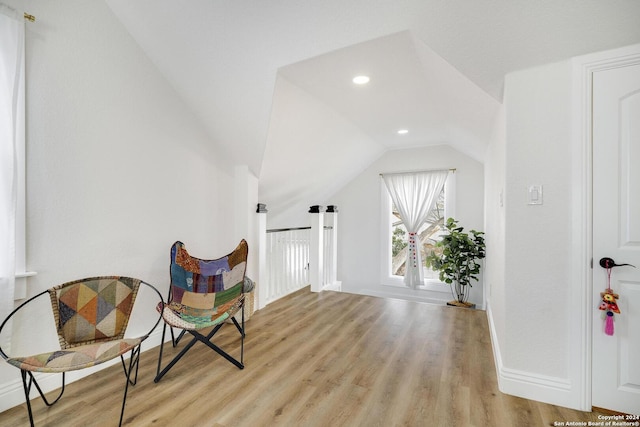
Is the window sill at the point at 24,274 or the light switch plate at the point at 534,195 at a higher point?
the light switch plate at the point at 534,195

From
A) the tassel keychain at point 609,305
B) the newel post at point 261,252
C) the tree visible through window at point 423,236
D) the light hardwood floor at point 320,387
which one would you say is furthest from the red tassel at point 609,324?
the tree visible through window at point 423,236

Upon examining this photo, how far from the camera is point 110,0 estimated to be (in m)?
2.24

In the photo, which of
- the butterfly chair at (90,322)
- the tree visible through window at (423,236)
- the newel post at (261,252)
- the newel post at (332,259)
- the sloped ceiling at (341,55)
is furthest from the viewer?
the tree visible through window at (423,236)

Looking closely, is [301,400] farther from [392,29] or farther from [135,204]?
[392,29]

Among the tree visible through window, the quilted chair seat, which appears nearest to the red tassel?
the quilted chair seat

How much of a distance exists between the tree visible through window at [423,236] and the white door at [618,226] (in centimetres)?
304

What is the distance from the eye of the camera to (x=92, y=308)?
183cm

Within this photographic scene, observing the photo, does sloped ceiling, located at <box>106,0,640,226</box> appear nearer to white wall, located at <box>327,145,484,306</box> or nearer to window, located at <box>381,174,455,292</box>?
white wall, located at <box>327,145,484,306</box>

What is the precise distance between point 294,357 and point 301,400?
0.58 meters

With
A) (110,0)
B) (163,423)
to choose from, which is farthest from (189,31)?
(163,423)

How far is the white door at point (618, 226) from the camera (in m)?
1.70

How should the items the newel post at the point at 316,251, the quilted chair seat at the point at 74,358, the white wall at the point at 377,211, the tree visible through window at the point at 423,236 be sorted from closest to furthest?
the quilted chair seat at the point at 74,358, the newel post at the point at 316,251, the white wall at the point at 377,211, the tree visible through window at the point at 423,236

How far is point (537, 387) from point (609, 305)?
0.65 meters

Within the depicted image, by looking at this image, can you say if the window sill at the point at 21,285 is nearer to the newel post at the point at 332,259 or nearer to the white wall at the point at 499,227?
the white wall at the point at 499,227
